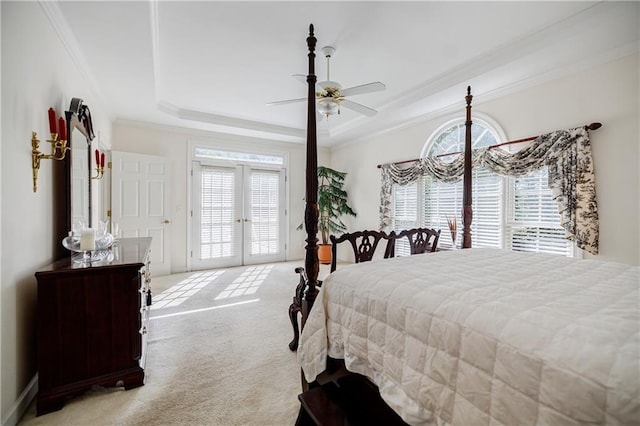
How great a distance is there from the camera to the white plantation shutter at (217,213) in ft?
16.8

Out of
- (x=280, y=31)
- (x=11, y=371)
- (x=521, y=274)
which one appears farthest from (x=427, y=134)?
(x=11, y=371)

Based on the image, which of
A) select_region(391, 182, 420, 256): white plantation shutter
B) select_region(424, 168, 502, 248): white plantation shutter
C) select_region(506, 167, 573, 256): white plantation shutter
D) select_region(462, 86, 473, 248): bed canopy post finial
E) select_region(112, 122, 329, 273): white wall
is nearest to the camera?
select_region(462, 86, 473, 248): bed canopy post finial

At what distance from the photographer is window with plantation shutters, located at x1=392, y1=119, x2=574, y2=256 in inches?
A: 121

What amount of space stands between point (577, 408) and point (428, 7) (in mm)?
2523

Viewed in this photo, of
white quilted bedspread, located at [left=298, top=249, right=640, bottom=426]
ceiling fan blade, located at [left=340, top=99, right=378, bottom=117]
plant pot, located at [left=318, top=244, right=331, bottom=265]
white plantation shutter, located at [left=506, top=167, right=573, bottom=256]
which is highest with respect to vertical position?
ceiling fan blade, located at [left=340, top=99, right=378, bottom=117]

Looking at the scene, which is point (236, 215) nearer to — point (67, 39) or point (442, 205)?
point (67, 39)

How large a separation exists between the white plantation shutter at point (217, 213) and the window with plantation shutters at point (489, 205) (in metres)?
3.15

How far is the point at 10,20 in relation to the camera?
60.1 inches

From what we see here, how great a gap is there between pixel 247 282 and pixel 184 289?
2.85 ft

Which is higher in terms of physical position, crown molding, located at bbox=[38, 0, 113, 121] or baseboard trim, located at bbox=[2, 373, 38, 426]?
crown molding, located at bbox=[38, 0, 113, 121]

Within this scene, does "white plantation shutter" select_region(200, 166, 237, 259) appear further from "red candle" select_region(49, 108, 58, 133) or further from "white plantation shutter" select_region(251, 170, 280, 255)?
"red candle" select_region(49, 108, 58, 133)

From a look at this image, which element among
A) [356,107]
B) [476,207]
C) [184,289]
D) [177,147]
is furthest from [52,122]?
Result: [476,207]

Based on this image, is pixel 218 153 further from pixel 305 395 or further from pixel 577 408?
pixel 577 408

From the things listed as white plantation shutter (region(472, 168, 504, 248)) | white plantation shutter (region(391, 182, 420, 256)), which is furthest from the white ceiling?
white plantation shutter (region(391, 182, 420, 256))
